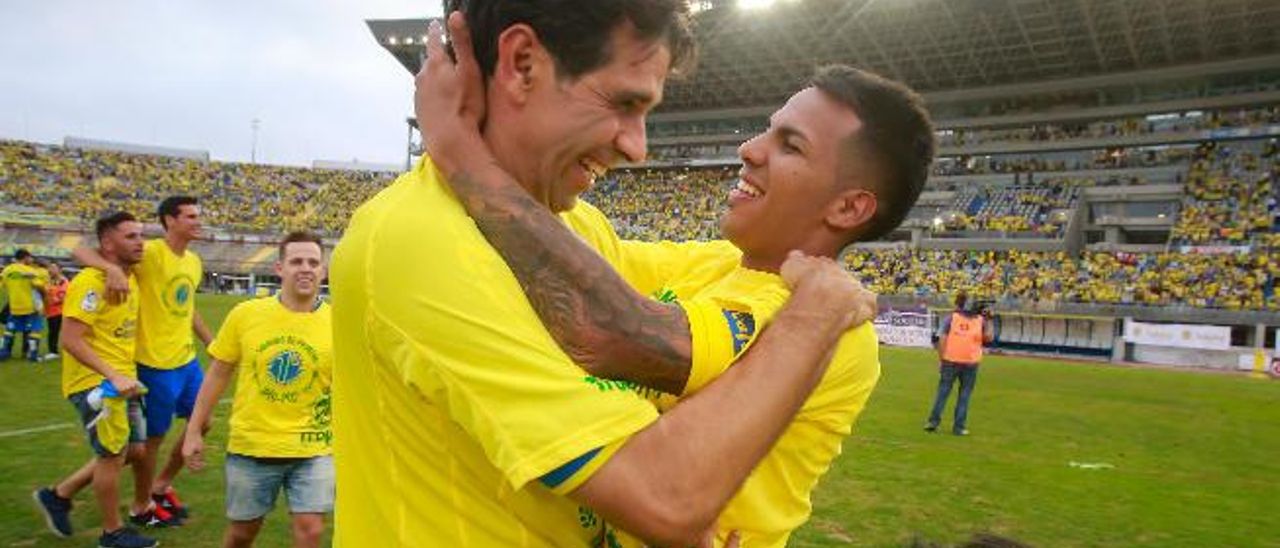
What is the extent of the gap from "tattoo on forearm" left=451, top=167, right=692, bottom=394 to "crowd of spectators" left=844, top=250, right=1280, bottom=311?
3799 centimetres

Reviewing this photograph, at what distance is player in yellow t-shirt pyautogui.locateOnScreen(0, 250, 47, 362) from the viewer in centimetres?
1798

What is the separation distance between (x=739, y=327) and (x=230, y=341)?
5503 millimetres

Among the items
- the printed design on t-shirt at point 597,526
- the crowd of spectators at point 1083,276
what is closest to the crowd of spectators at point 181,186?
the crowd of spectators at point 1083,276

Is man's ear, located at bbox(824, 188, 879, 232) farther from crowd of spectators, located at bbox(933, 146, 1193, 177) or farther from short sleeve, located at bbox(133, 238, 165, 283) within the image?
→ crowd of spectators, located at bbox(933, 146, 1193, 177)

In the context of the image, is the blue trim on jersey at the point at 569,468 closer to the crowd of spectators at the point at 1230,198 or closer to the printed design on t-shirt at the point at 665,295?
the printed design on t-shirt at the point at 665,295

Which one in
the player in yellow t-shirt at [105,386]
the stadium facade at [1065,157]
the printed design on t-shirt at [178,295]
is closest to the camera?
the player in yellow t-shirt at [105,386]

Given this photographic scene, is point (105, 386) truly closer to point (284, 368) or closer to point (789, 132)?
point (284, 368)

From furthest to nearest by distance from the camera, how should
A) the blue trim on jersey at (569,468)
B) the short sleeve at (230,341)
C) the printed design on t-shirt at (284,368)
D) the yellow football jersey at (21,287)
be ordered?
the yellow football jersey at (21,287) < the short sleeve at (230,341) < the printed design on t-shirt at (284,368) < the blue trim on jersey at (569,468)

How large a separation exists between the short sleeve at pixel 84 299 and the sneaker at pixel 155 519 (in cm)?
171

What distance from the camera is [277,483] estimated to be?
19.2 feet

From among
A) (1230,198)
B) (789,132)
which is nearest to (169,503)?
(789,132)

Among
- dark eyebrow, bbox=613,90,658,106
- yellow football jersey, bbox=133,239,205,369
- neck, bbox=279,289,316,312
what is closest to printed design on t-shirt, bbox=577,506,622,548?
dark eyebrow, bbox=613,90,658,106

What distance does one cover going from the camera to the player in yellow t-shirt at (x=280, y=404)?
5.67 metres

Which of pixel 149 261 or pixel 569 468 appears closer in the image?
pixel 569 468
